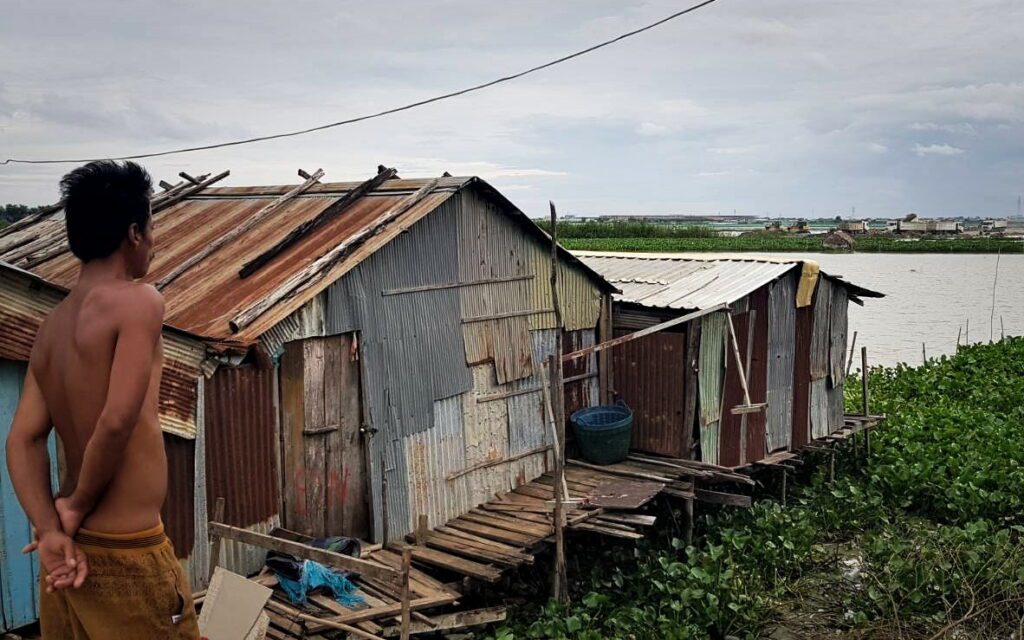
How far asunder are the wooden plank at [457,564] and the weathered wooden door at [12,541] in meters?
3.31

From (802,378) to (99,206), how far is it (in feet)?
A: 43.6

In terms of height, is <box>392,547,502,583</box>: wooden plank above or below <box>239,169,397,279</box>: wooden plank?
below

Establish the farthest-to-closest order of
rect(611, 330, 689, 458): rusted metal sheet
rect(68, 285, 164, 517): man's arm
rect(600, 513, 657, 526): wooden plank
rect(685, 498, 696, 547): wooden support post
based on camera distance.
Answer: rect(611, 330, 689, 458): rusted metal sheet, rect(685, 498, 696, 547): wooden support post, rect(600, 513, 657, 526): wooden plank, rect(68, 285, 164, 517): man's arm

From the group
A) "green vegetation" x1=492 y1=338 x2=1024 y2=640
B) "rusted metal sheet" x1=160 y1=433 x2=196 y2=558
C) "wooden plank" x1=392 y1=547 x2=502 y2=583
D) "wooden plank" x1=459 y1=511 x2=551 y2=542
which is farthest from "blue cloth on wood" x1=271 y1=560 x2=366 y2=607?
"wooden plank" x1=459 y1=511 x2=551 y2=542

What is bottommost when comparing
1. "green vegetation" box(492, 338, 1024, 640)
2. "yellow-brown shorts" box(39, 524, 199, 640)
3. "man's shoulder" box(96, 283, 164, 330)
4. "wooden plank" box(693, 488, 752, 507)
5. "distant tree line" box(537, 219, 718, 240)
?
"green vegetation" box(492, 338, 1024, 640)

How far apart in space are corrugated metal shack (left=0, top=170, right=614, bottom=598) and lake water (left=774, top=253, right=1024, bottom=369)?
770 inches

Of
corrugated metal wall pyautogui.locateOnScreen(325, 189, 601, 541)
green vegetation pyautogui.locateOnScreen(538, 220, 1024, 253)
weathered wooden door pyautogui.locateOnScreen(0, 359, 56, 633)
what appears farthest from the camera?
green vegetation pyautogui.locateOnScreen(538, 220, 1024, 253)

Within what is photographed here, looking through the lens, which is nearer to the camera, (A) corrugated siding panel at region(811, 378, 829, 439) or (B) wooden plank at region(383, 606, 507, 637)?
(B) wooden plank at region(383, 606, 507, 637)

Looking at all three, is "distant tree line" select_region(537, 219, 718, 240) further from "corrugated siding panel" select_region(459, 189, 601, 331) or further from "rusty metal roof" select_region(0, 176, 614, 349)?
"rusty metal roof" select_region(0, 176, 614, 349)

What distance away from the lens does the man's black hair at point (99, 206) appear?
2.71 metres

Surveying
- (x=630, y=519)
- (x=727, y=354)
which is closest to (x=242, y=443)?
(x=630, y=519)

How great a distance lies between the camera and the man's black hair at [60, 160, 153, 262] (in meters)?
2.71

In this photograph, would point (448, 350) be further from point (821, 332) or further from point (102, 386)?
point (821, 332)

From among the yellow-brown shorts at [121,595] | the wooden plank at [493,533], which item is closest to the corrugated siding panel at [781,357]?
the wooden plank at [493,533]
